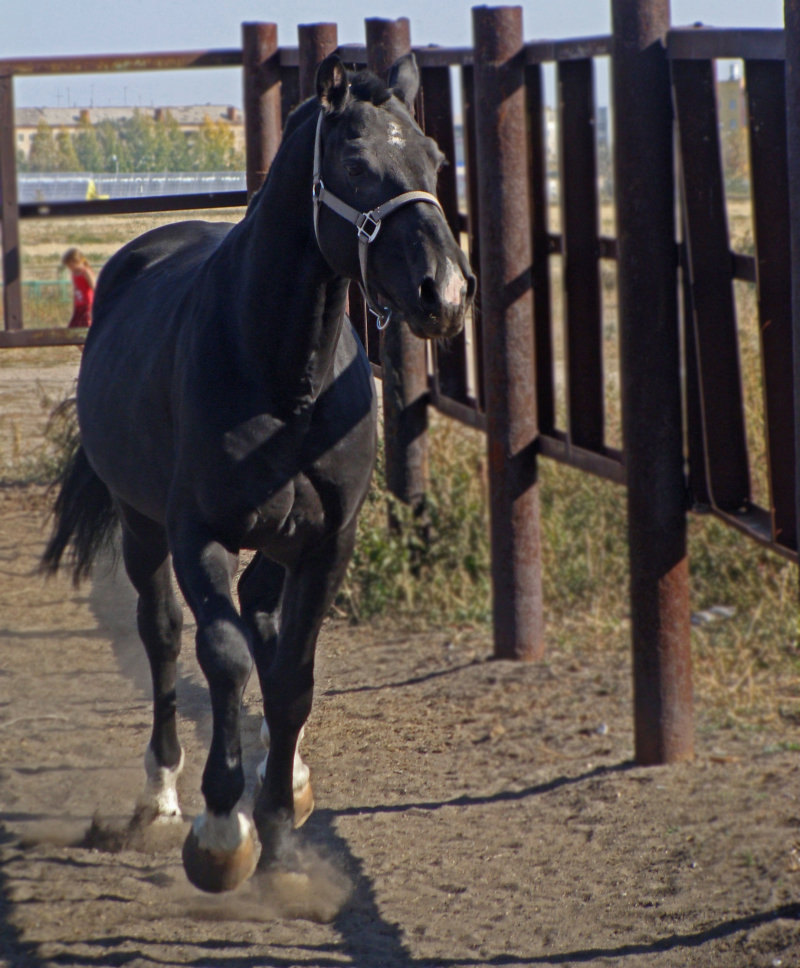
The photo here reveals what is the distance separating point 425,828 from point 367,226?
2.08 m

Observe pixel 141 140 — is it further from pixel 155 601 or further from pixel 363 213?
pixel 363 213

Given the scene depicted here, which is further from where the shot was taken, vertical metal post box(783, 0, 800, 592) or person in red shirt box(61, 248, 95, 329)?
person in red shirt box(61, 248, 95, 329)

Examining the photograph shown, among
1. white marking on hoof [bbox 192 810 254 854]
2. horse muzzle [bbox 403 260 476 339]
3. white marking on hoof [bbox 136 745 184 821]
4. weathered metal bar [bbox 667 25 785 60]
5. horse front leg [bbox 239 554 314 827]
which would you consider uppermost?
weathered metal bar [bbox 667 25 785 60]

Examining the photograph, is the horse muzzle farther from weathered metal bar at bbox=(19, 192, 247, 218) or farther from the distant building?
the distant building

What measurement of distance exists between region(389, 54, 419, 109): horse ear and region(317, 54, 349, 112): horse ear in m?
0.26

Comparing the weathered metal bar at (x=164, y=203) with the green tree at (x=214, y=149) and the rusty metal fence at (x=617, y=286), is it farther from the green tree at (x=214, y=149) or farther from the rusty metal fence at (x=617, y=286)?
the green tree at (x=214, y=149)

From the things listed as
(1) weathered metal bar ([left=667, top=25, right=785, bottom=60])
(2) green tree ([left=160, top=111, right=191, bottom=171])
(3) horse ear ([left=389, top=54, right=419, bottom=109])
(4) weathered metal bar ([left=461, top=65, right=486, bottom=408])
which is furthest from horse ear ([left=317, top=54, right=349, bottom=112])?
(2) green tree ([left=160, top=111, right=191, bottom=171])

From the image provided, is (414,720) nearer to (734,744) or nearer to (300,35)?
(734,744)

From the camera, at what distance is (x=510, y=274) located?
17.6ft

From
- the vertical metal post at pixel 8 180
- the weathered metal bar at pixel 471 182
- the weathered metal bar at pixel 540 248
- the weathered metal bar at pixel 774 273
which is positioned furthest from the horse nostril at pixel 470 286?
the vertical metal post at pixel 8 180

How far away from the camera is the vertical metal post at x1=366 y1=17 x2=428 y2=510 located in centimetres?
648

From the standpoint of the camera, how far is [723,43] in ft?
12.5

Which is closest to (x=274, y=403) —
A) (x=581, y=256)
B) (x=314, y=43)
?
(x=581, y=256)

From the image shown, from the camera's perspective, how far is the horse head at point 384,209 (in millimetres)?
2590
